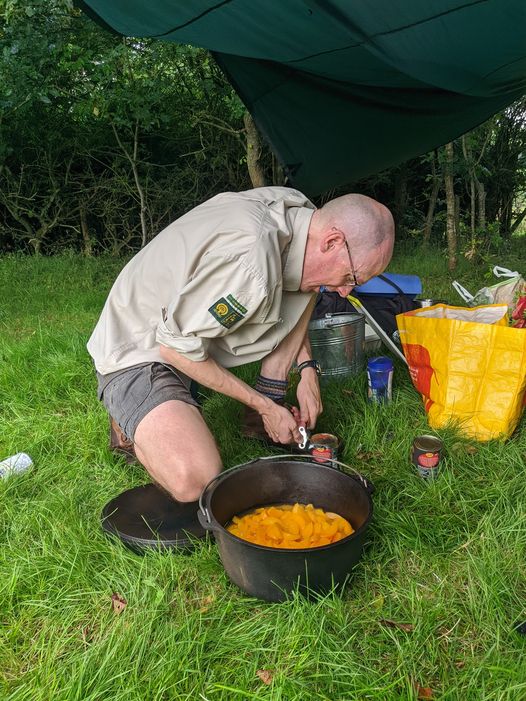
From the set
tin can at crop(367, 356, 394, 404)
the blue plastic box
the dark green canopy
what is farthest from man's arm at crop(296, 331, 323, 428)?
the dark green canopy

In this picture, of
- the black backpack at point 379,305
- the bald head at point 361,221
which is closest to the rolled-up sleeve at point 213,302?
the bald head at point 361,221

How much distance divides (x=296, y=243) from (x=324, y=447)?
775mm

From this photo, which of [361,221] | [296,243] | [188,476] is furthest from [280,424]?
[361,221]

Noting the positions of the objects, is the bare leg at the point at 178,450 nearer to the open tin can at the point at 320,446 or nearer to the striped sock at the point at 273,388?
the open tin can at the point at 320,446

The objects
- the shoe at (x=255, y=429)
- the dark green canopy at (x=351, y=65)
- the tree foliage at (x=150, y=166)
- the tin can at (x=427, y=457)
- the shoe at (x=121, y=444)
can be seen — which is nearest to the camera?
the dark green canopy at (x=351, y=65)

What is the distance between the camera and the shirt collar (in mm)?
2145

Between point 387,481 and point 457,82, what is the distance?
5.04 ft

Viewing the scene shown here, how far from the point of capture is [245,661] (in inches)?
61.3

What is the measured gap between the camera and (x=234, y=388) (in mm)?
2197

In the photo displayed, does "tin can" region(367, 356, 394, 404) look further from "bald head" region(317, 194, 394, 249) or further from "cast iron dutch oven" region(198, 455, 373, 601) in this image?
"bald head" region(317, 194, 394, 249)

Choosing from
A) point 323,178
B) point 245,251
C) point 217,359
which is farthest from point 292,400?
point 323,178

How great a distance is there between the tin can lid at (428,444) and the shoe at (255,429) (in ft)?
1.84

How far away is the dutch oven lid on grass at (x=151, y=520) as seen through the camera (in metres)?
1.98

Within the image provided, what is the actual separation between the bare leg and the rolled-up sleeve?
0.24 m
